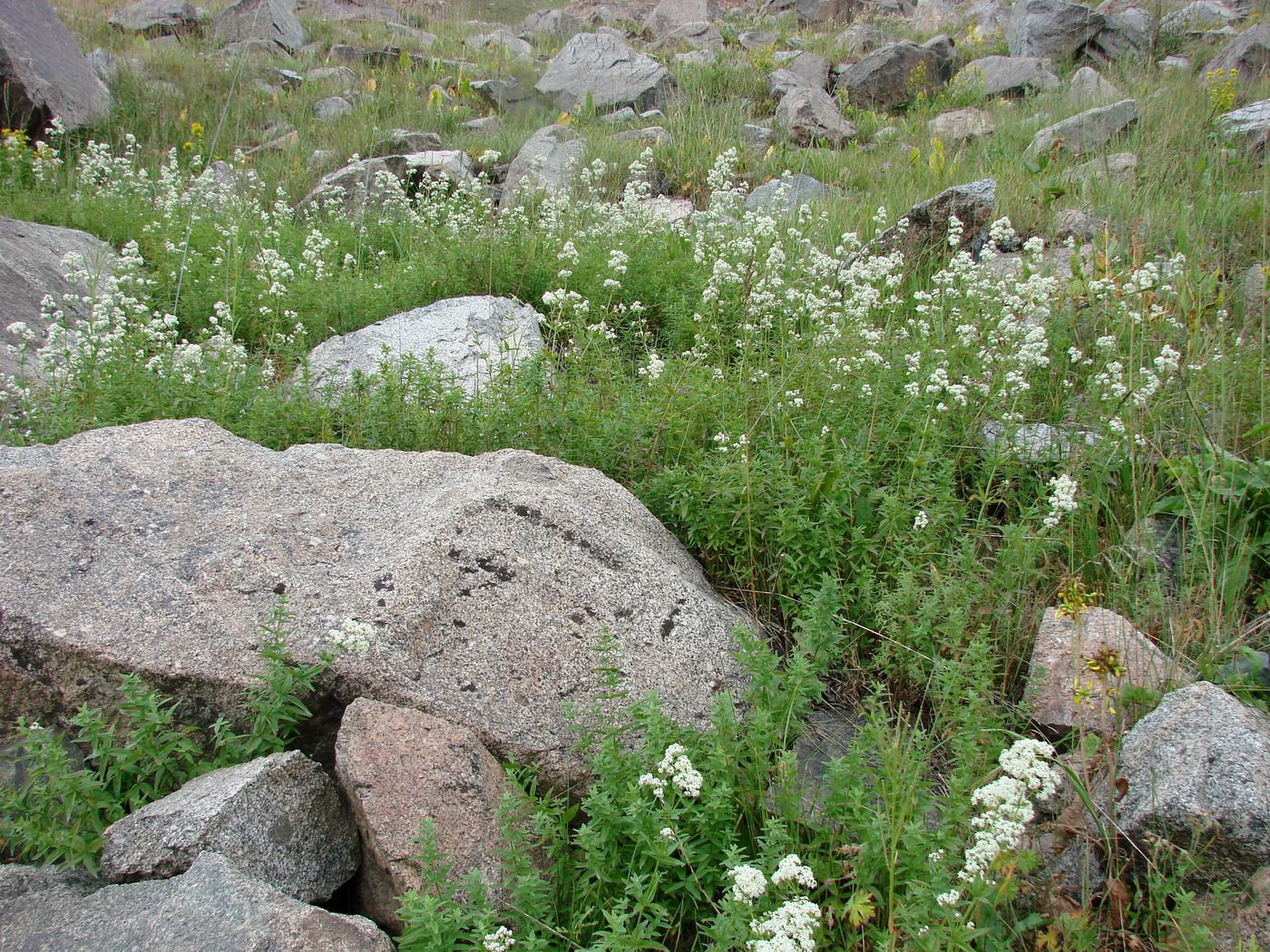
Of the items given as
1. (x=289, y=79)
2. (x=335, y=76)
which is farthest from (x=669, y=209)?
(x=289, y=79)

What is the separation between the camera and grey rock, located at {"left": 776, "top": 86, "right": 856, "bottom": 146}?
12.4m

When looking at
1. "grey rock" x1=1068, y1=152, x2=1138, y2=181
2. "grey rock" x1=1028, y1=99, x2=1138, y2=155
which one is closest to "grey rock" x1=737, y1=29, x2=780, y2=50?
"grey rock" x1=1028, y1=99, x2=1138, y2=155

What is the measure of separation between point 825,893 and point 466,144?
11.4 metres

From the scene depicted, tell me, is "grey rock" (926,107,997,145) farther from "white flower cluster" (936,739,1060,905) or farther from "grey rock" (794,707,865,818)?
"white flower cluster" (936,739,1060,905)

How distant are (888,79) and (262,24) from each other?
12.5 metres

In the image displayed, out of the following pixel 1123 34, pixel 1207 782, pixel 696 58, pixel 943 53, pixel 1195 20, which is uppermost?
pixel 1195 20

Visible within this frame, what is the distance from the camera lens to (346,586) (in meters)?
3.02

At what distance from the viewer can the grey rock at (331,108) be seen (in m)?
13.6

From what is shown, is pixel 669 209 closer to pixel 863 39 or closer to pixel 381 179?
pixel 381 179

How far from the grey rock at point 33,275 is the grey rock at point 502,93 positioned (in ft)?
30.0

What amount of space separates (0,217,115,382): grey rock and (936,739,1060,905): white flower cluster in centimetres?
541

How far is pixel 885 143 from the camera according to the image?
39.4 ft

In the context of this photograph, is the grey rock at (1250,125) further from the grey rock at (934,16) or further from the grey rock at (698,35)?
the grey rock at (934,16)

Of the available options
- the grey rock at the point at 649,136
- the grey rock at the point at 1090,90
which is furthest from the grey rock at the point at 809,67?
the grey rock at the point at 649,136
